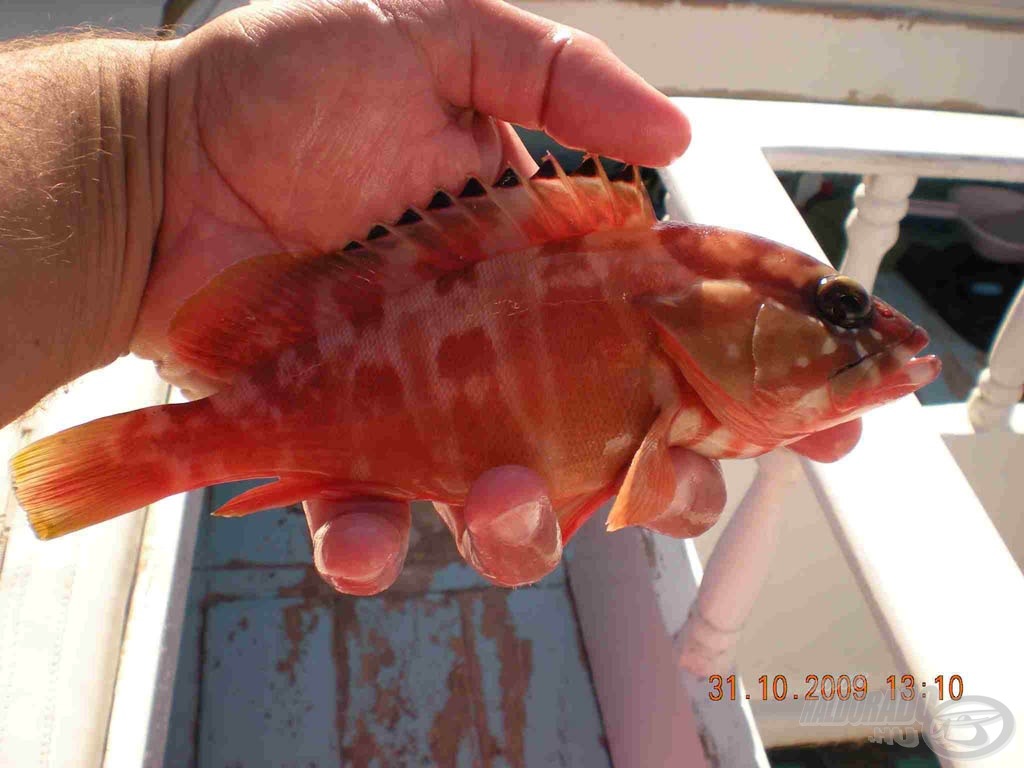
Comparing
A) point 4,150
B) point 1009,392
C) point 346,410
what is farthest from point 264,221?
point 1009,392

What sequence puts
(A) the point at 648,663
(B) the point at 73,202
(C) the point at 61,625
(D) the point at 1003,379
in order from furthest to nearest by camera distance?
(D) the point at 1003,379 → (A) the point at 648,663 → (C) the point at 61,625 → (B) the point at 73,202

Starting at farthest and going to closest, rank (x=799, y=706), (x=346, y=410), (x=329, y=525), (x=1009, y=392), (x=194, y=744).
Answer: (x=799, y=706)
(x=1009, y=392)
(x=194, y=744)
(x=329, y=525)
(x=346, y=410)

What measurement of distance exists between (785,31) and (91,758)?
5.77m

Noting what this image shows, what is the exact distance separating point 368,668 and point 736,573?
1590 mm

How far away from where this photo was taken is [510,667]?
3227 millimetres

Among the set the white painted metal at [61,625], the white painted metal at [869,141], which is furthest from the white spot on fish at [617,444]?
the white painted metal at [61,625]

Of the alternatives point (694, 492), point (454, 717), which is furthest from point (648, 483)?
point (454, 717)

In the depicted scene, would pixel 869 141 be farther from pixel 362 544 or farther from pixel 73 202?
pixel 73 202

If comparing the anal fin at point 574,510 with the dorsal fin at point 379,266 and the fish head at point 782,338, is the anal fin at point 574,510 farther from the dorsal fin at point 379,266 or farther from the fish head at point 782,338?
the dorsal fin at point 379,266

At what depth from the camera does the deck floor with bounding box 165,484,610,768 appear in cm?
294

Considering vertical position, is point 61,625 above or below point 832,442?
below

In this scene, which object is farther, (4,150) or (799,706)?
(799,706)

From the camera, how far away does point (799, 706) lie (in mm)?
3424

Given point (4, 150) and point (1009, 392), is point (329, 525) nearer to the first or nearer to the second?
point (4, 150)
